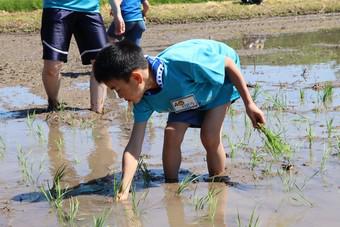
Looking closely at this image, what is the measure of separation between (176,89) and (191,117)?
30cm

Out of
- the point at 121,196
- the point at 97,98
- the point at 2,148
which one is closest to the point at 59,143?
the point at 2,148

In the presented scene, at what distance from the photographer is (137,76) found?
353 centimetres

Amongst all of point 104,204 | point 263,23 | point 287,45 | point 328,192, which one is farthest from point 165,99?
point 263,23

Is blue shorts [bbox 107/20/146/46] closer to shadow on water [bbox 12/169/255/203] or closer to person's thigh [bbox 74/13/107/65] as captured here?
person's thigh [bbox 74/13/107/65]

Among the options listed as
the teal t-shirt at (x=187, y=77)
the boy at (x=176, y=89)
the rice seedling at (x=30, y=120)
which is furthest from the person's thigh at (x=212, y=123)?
the rice seedling at (x=30, y=120)

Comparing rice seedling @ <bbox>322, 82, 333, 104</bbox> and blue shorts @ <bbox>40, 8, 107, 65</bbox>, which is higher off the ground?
blue shorts @ <bbox>40, 8, 107, 65</bbox>

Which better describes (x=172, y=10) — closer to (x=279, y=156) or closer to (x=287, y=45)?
(x=287, y=45)

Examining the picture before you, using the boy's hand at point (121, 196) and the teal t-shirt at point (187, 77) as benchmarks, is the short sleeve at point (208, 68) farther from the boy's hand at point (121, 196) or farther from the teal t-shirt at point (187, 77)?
the boy's hand at point (121, 196)

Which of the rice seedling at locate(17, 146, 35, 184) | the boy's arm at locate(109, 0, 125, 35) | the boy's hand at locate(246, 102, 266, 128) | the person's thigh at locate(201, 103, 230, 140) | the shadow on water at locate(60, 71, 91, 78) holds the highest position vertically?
the boy's arm at locate(109, 0, 125, 35)

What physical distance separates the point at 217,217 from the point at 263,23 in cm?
1194

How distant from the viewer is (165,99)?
12.6 feet

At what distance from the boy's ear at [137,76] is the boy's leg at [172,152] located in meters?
0.53

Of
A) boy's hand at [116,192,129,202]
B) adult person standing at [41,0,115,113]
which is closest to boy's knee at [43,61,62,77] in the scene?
adult person standing at [41,0,115,113]

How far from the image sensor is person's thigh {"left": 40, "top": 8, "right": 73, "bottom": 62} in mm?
5867
